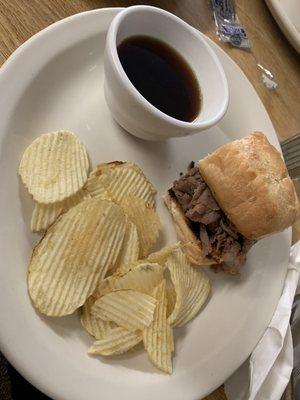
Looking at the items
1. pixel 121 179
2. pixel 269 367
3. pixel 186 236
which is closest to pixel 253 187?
pixel 186 236

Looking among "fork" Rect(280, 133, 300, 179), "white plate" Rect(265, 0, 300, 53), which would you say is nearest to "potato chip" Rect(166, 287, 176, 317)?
"fork" Rect(280, 133, 300, 179)

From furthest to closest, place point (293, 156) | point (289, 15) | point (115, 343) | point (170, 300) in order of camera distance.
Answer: point (289, 15)
point (293, 156)
point (170, 300)
point (115, 343)

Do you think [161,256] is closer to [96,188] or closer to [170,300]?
[170,300]

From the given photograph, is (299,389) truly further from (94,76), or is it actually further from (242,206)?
(94,76)

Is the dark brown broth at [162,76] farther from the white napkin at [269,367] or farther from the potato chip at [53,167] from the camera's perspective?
the white napkin at [269,367]

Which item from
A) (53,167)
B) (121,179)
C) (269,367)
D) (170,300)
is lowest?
(269,367)

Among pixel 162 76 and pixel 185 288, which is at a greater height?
pixel 162 76

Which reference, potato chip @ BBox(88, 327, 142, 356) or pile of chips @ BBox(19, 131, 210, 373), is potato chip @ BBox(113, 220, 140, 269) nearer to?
pile of chips @ BBox(19, 131, 210, 373)
